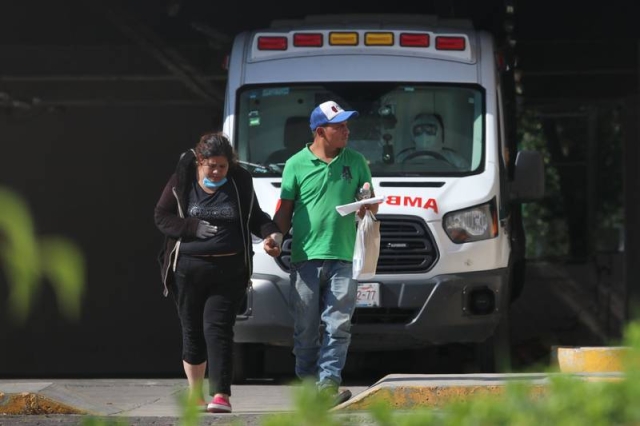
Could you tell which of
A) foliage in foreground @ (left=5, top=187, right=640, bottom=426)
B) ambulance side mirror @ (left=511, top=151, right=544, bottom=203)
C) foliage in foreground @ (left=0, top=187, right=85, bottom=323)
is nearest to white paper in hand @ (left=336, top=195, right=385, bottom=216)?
ambulance side mirror @ (left=511, top=151, right=544, bottom=203)

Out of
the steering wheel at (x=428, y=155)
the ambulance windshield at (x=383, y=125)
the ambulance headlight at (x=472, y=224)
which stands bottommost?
the ambulance headlight at (x=472, y=224)

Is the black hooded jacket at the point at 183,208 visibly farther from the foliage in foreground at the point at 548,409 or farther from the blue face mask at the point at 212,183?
the foliage in foreground at the point at 548,409

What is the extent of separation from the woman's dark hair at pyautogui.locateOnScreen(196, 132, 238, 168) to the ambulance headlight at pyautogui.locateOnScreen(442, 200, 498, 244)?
2473 mm

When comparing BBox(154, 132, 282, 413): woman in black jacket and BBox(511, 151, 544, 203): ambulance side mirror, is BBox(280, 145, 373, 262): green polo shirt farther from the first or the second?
BBox(511, 151, 544, 203): ambulance side mirror

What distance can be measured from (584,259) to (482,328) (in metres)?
9.25

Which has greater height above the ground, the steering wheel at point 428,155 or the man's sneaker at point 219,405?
the steering wheel at point 428,155

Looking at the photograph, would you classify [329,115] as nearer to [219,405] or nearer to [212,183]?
[212,183]

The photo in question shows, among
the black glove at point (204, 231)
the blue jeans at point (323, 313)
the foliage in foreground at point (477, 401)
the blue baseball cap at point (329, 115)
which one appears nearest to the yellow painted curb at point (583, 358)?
the blue jeans at point (323, 313)

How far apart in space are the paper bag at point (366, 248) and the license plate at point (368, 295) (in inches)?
61.8

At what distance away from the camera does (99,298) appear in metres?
22.5

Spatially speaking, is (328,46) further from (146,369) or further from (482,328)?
(146,369)

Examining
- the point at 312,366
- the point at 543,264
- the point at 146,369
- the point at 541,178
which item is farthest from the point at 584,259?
the point at 312,366

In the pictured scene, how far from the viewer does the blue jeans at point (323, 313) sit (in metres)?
7.57

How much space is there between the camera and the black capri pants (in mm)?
7262
